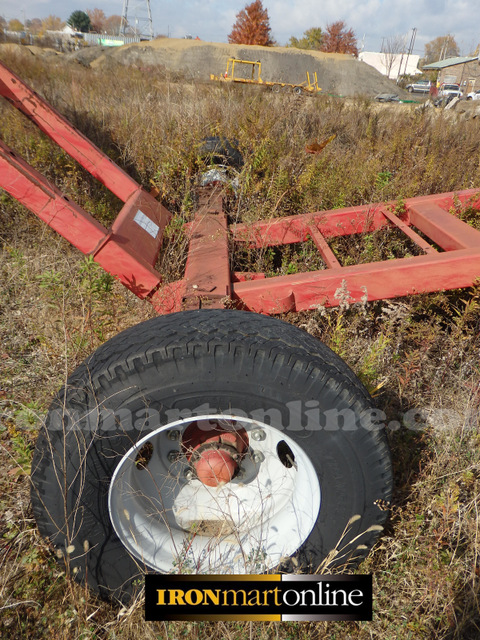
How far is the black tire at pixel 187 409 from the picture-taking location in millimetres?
1336

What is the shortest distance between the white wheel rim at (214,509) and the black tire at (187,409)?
0.22ft

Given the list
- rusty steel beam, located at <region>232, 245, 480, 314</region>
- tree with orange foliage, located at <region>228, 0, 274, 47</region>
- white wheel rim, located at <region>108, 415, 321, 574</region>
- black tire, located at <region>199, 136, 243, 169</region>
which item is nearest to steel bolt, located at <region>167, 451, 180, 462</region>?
white wheel rim, located at <region>108, 415, 321, 574</region>

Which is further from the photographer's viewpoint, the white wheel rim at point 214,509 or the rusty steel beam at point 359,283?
the rusty steel beam at point 359,283

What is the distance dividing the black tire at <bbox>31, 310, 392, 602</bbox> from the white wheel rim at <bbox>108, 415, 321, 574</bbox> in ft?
0.22

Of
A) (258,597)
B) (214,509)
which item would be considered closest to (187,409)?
(214,509)

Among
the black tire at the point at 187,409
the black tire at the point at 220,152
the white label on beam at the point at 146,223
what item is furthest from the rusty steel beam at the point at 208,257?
the black tire at the point at 220,152

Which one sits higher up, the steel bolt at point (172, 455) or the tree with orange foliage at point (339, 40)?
the tree with orange foliage at point (339, 40)

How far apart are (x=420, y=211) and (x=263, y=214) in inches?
50.4

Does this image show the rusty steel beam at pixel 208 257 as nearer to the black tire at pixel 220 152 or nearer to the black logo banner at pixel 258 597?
the black tire at pixel 220 152

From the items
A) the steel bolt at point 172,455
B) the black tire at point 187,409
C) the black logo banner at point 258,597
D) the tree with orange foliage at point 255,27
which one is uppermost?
Result: the tree with orange foliage at point 255,27

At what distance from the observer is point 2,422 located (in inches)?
84.4

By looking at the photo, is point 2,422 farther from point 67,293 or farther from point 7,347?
point 67,293

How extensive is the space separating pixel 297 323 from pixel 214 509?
118 centimetres

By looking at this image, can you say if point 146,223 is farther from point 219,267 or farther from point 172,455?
point 172,455
